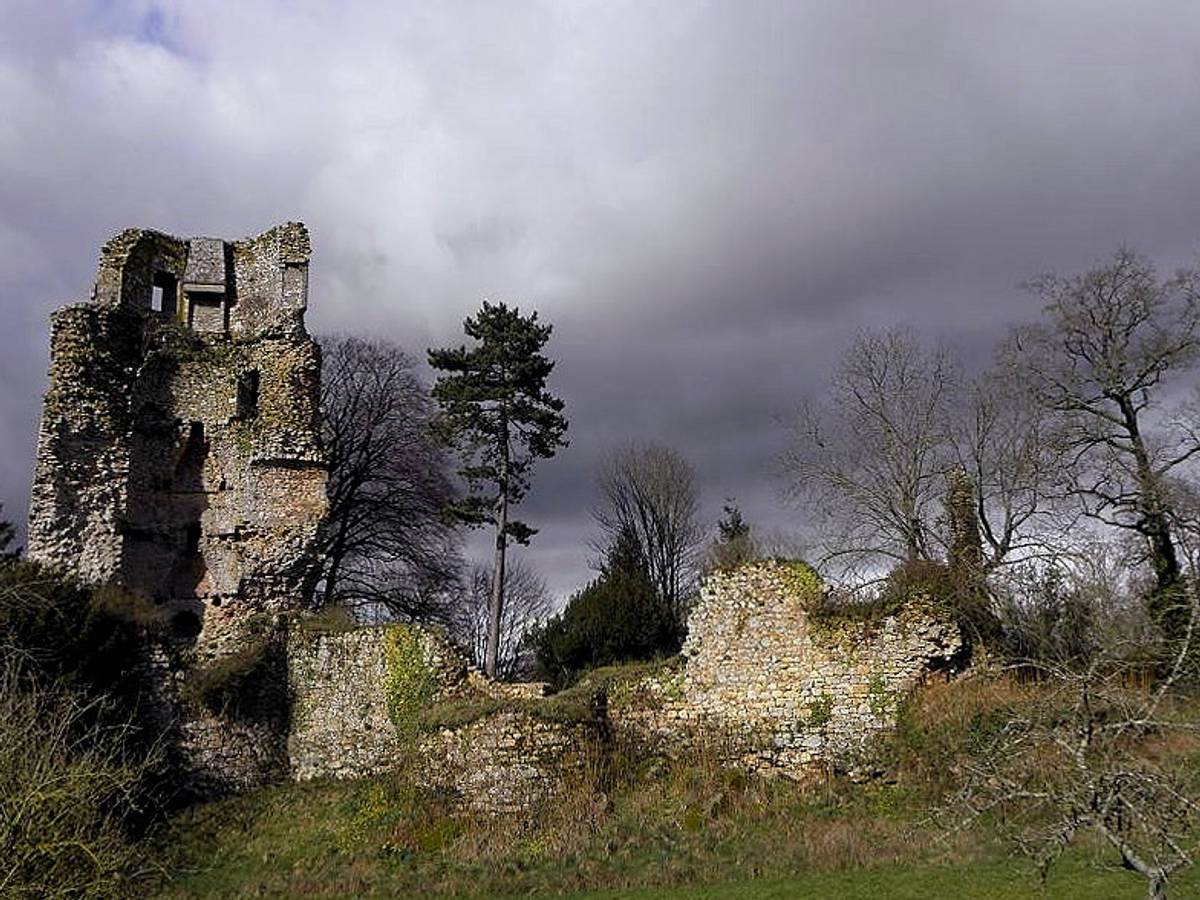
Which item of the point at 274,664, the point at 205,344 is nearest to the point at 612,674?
the point at 274,664

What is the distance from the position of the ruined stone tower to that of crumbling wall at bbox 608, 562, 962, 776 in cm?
852

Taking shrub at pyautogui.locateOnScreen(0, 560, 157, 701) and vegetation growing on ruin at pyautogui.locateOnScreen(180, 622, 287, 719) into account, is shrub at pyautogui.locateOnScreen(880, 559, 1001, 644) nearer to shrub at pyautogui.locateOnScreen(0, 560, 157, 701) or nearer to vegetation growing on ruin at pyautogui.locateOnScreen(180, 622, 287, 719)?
vegetation growing on ruin at pyautogui.locateOnScreen(180, 622, 287, 719)

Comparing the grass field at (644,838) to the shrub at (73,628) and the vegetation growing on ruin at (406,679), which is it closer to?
the vegetation growing on ruin at (406,679)

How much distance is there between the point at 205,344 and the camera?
25016 millimetres

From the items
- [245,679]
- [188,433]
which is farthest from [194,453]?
[245,679]

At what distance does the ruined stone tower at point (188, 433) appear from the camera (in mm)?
21812

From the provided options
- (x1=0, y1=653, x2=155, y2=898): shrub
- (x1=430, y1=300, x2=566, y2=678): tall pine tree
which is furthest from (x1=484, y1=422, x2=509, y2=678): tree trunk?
(x1=0, y1=653, x2=155, y2=898): shrub

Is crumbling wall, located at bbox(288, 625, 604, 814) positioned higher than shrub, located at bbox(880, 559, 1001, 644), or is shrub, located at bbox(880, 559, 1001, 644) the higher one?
shrub, located at bbox(880, 559, 1001, 644)

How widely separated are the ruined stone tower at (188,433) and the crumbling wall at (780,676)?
27.9 ft

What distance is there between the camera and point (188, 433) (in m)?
24.4

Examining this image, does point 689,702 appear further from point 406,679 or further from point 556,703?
point 406,679

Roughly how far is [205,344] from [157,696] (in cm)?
957

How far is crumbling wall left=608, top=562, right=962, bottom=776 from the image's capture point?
16766 mm

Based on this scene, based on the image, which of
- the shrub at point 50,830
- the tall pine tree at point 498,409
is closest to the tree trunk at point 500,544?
the tall pine tree at point 498,409
